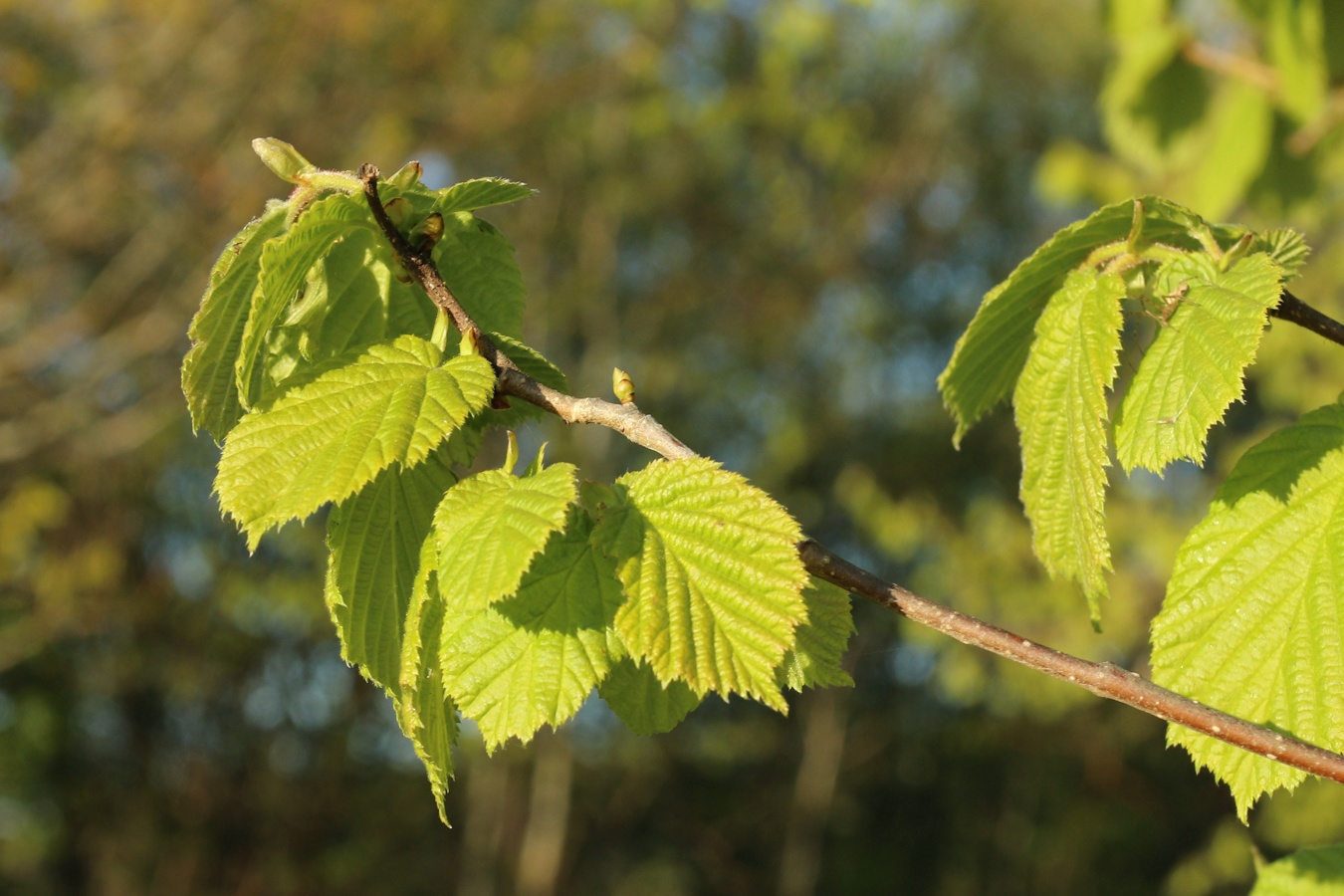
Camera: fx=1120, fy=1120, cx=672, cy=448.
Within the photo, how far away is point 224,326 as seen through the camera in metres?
0.91

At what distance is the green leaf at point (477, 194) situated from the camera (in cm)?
92

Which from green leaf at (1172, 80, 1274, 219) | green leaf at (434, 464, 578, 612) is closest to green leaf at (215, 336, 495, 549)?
green leaf at (434, 464, 578, 612)

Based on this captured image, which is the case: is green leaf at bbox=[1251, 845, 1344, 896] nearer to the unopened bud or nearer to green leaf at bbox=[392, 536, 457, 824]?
green leaf at bbox=[392, 536, 457, 824]

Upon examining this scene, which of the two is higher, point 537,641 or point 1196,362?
point 1196,362

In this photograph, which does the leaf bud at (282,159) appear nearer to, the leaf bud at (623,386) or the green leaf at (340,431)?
the green leaf at (340,431)

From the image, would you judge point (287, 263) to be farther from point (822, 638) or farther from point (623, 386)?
point (822, 638)

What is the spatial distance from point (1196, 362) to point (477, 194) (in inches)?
23.0

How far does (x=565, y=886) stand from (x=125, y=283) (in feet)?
27.6

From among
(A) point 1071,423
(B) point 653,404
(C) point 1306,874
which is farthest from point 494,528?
(B) point 653,404

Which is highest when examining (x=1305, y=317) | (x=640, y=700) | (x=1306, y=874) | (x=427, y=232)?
(x=1305, y=317)

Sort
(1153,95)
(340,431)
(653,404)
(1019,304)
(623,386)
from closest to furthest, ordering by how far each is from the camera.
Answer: (340,431)
(623,386)
(1019,304)
(1153,95)
(653,404)

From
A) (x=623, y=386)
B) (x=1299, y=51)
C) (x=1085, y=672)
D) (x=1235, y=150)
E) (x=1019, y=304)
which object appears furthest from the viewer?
(x=1235, y=150)

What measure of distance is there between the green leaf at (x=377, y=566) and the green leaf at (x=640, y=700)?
0.17 m

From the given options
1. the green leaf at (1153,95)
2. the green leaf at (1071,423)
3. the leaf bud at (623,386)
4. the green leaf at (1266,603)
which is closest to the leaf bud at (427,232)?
the leaf bud at (623,386)
